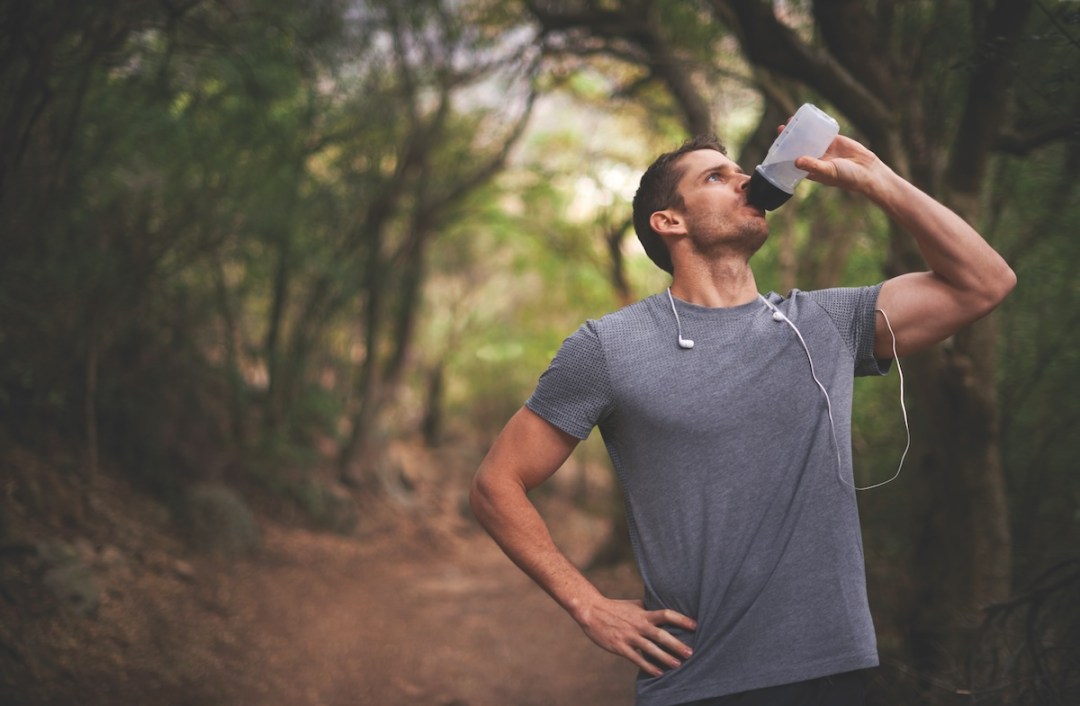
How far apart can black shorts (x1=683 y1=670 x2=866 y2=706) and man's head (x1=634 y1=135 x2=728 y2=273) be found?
44.1 inches

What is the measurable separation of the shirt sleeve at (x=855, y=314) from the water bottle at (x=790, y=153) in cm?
28

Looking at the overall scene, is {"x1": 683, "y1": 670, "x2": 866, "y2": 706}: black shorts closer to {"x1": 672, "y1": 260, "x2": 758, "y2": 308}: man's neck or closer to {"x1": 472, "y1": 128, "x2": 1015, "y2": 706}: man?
{"x1": 472, "y1": 128, "x2": 1015, "y2": 706}: man

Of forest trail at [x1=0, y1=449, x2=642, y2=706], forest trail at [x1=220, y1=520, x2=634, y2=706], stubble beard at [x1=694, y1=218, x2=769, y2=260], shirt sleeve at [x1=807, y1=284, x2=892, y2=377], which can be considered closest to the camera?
shirt sleeve at [x1=807, y1=284, x2=892, y2=377]

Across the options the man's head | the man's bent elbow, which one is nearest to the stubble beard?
the man's head

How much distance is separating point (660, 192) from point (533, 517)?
3.24 ft

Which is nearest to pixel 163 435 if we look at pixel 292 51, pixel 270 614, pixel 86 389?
pixel 86 389

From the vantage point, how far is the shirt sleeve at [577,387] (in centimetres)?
226

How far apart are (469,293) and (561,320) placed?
7.89 feet

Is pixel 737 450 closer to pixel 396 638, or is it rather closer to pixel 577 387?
pixel 577 387

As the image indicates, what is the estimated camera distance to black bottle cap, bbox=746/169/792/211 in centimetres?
240

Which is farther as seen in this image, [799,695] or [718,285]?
[718,285]

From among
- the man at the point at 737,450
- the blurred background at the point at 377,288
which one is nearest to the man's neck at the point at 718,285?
the man at the point at 737,450

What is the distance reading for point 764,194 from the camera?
2.42 metres

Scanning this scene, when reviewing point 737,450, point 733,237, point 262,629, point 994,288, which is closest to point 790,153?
point 733,237
